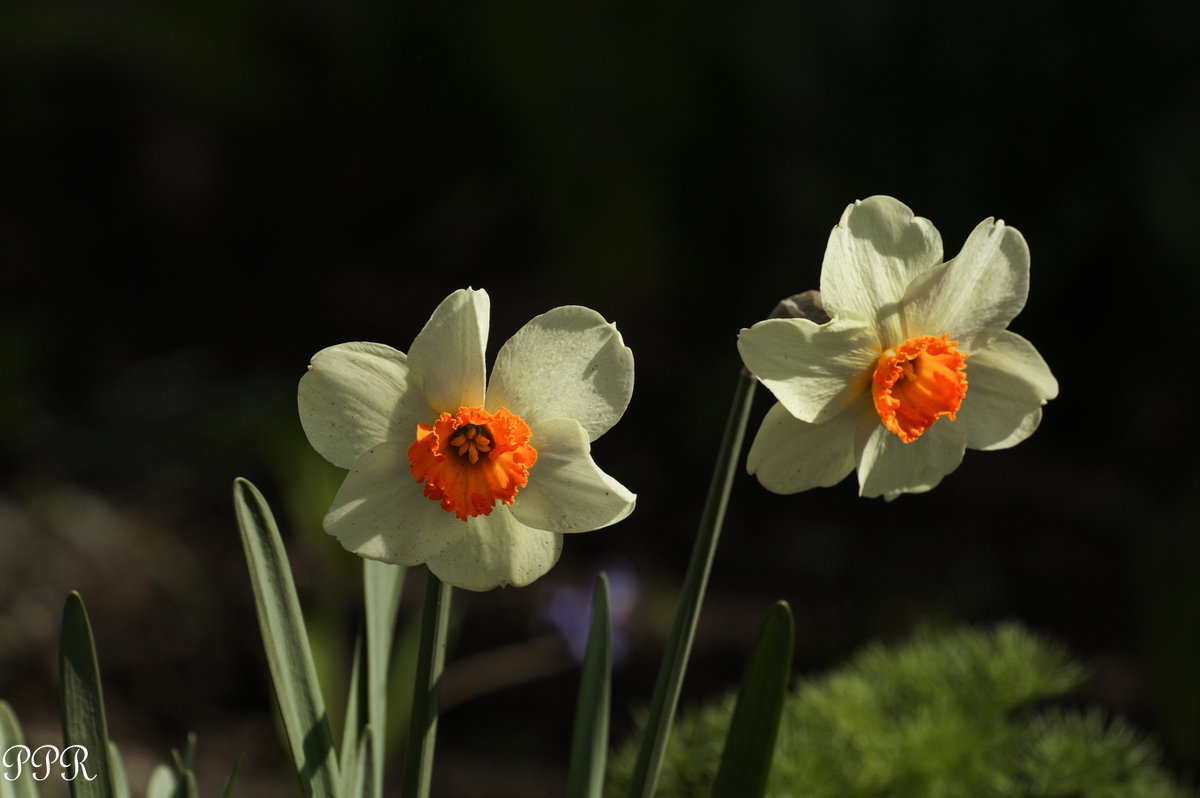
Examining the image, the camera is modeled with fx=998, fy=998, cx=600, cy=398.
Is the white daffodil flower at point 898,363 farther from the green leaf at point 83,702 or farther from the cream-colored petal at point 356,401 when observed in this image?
the green leaf at point 83,702

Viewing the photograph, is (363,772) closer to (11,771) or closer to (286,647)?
(286,647)

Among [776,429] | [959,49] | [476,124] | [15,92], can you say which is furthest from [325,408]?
[15,92]

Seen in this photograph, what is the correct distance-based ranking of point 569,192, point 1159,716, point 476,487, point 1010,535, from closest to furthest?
point 476,487
point 1159,716
point 1010,535
point 569,192

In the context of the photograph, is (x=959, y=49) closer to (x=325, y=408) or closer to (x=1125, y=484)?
(x=1125, y=484)

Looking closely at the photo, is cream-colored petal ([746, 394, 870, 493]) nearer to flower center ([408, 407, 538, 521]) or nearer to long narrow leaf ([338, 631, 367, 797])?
flower center ([408, 407, 538, 521])

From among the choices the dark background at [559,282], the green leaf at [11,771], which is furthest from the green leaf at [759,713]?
the dark background at [559,282]

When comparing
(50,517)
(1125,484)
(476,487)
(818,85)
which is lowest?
(1125,484)
